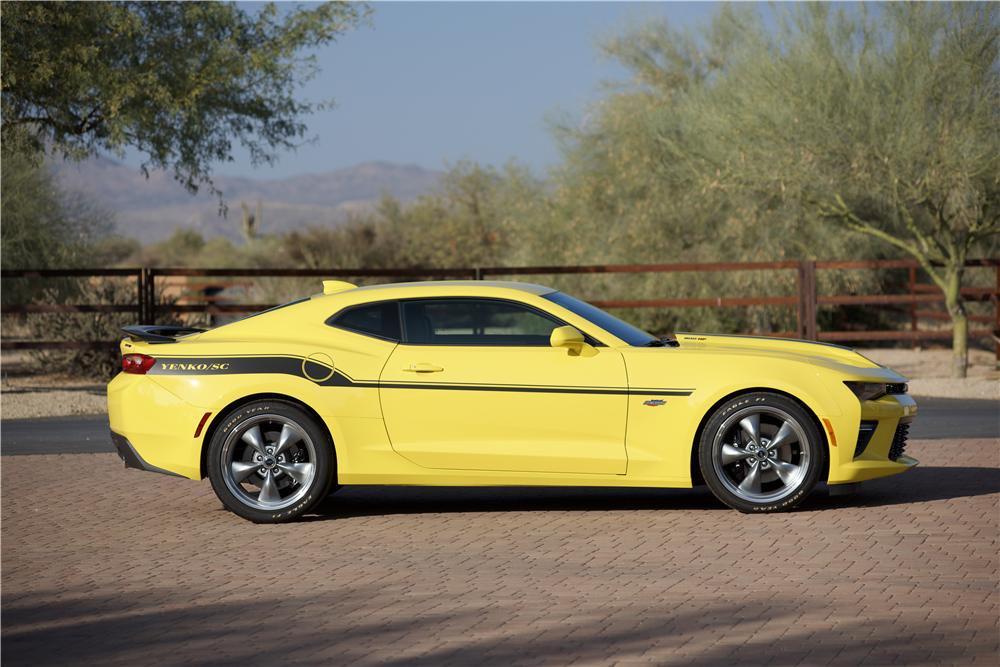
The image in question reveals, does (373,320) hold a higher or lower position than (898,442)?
higher

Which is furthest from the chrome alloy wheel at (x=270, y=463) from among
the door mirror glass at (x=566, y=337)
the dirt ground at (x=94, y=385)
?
the dirt ground at (x=94, y=385)

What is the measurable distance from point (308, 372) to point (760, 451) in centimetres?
296

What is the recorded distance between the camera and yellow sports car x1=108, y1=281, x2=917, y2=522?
9.33 metres

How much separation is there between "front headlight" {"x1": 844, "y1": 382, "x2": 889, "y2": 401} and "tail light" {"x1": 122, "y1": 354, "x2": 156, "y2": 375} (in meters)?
4.61

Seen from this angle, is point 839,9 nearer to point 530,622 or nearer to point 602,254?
point 602,254

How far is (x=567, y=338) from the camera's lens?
9.27 m

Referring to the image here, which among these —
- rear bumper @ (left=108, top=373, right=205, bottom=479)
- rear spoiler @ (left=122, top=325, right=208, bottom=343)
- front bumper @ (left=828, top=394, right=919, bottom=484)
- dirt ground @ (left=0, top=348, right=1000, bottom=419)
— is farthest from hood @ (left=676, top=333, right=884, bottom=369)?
dirt ground @ (left=0, top=348, right=1000, bottom=419)

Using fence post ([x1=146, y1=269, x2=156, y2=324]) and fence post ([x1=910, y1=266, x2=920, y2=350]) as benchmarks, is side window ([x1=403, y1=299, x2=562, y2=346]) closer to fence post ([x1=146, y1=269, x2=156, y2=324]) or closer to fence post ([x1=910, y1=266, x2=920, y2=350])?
fence post ([x1=146, y1=269, x2=156, y2=324])

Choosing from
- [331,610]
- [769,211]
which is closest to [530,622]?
[331,610]

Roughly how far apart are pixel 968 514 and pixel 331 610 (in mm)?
4519

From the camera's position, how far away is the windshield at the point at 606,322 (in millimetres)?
9695

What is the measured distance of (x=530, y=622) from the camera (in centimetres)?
664

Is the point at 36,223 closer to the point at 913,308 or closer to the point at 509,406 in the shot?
the point at 913,308

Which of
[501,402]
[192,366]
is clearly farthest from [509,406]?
[192,366]
